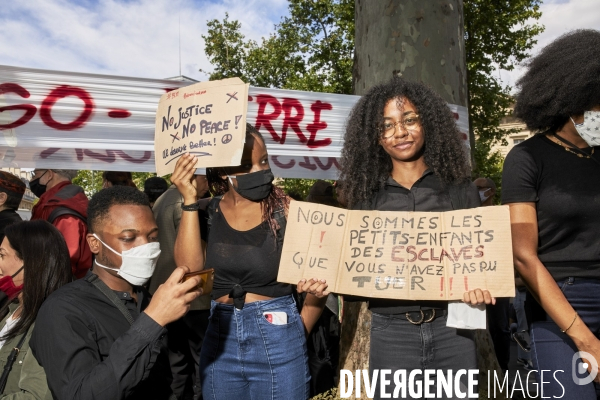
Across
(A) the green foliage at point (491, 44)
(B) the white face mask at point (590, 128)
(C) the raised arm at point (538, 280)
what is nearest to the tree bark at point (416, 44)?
(B) the white face mask at point (590, 128)

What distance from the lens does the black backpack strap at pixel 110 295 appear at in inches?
92.7

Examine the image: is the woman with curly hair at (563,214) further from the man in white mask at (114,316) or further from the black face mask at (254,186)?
the man in white mask at (114,316)

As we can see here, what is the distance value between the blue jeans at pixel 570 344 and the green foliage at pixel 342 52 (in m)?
17.1

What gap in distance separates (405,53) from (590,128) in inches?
92.1

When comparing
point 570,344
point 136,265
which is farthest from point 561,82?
point 136,265

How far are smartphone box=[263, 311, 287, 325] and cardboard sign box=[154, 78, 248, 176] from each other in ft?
2.46

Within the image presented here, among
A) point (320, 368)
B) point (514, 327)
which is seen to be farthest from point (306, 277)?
point (514, 327)

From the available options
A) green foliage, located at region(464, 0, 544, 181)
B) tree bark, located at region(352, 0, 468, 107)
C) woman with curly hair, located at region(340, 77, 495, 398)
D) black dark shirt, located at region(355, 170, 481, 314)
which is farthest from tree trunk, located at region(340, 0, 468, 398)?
green foliage, located at region(464, 0, 544, 181)

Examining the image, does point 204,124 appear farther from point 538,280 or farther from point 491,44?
point 491,44

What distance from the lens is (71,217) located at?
4.15 metres

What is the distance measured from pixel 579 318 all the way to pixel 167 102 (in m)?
2.31

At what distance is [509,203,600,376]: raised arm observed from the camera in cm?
237

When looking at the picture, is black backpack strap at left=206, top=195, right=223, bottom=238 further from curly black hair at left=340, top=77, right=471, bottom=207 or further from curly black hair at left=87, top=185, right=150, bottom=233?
curly black hair at left=340, top=77, right=471, bottom=207

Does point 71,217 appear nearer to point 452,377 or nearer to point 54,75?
point 54,75
